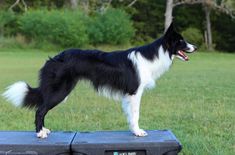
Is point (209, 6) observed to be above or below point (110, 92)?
below

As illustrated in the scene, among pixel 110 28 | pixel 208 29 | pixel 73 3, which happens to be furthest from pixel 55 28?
pixel 208 29

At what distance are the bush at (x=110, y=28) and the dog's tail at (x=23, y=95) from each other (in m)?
29.5

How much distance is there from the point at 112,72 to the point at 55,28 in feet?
94.3

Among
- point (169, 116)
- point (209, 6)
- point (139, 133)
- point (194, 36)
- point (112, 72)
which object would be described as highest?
point (112, 72)

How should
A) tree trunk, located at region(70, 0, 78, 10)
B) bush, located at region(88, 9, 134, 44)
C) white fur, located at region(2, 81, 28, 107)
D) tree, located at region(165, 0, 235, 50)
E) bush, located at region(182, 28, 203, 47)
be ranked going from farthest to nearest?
→ 1. bush, located at region(182, 28, 203, 47)
2. tree trunk, located at region(70, 0, 78, 10)
3. tree, located at region(165, 0, 235, 50)
4. bush, located at region(88, 9, 134, 44)
5. white fur, located at region(2, 81, 28, 107)

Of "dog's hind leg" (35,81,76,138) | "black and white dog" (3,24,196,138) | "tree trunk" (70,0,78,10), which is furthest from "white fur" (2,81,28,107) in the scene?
"tree trunk" (70,0,78,10)

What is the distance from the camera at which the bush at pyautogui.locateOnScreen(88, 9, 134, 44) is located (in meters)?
35.4

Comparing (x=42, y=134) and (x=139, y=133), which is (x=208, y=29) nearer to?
(x=139, y=133)

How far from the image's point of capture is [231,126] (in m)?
7.62

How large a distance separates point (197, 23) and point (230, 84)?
29.7m

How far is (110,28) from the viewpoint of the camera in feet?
117

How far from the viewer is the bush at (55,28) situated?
33844 mm

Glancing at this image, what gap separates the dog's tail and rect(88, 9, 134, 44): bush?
2952 cm

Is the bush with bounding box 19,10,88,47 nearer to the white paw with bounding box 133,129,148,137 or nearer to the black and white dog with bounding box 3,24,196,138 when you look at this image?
the black and white dog with bounding box 3,24,196,138
